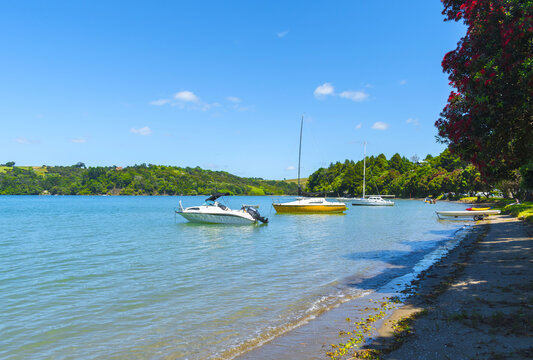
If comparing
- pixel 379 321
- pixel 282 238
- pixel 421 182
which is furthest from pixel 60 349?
pixel 421 182

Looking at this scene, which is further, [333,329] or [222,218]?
[222,218]

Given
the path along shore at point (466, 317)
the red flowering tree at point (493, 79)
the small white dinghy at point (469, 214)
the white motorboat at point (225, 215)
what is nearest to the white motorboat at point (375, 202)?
the small white dinghy at point (469, 214)

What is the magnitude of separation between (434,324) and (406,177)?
163273 millimetres

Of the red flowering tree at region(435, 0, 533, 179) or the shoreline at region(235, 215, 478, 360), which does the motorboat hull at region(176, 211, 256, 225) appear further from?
the red flowering tree at region(435, 0, 533, 179)

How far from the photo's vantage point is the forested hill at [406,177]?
386ft

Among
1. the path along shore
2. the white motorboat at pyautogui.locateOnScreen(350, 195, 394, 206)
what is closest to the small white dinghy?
the path along shore

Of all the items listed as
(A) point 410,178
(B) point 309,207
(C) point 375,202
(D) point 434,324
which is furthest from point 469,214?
(A) point 410,178

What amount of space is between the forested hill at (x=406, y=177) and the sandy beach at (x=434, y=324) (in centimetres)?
8701

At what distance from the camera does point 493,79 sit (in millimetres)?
8656

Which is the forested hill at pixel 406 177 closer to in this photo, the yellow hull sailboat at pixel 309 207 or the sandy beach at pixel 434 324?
the yellow hull sailboat at pixel 309 207

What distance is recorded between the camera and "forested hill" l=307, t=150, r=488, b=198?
118m

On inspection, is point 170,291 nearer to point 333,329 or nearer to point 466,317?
point 333,329

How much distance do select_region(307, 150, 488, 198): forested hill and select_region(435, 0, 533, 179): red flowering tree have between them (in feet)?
286

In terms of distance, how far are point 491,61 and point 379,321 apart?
7.15 meters
